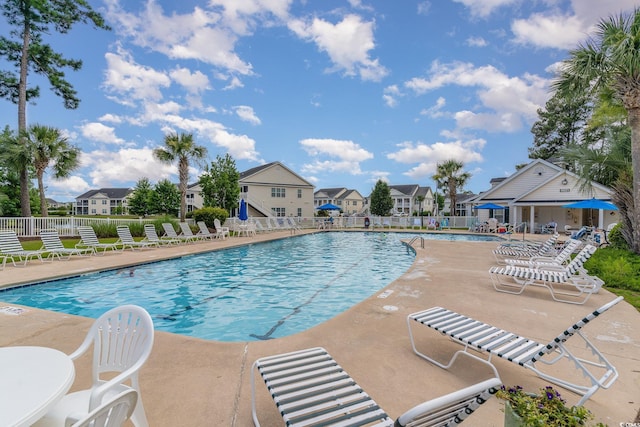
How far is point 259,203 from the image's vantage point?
3316cm

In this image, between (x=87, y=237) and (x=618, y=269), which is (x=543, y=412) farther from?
(x=87, y=237)

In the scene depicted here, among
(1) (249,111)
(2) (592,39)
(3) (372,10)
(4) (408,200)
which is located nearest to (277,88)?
(1) (249,111)

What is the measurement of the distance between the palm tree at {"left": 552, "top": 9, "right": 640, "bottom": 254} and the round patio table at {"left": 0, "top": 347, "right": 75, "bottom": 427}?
40.3ft

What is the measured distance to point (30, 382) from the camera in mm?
1733

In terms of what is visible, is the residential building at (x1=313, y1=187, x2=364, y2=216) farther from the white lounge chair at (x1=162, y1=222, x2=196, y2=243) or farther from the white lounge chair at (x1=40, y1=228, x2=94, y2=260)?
the white lounge chair at (x1=40, y1=228, x2=94, y2=260)

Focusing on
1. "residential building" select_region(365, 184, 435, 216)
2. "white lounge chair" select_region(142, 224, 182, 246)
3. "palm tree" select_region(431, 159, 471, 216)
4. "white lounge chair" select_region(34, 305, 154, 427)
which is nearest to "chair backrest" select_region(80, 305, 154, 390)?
"white lounge chair" select_region(34, 305, 154, 427)

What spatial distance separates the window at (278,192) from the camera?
114ft

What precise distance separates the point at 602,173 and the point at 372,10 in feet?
38.6

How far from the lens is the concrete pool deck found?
8.71 feet

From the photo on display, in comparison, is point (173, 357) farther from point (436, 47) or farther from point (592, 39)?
point (436, 47)

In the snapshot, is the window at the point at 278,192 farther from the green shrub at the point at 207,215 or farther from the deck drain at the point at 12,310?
the deck drain at the point at 12,310

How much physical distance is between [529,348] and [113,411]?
351 centimetres

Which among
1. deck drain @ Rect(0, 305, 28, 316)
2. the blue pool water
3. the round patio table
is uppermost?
the round patio table

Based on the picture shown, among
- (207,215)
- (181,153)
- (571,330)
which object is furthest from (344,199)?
(571,330)
